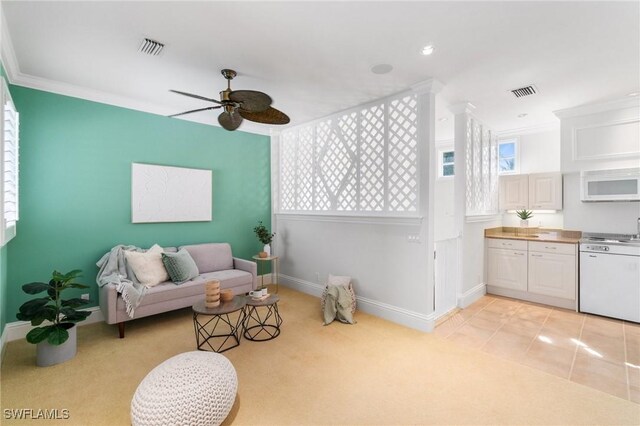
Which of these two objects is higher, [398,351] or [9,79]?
[9,79]

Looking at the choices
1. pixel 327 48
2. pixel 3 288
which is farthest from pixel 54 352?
pixel 327 48

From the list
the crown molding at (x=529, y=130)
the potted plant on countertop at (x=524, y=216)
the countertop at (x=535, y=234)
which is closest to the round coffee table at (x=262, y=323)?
the countertop at (x=535, y=234)

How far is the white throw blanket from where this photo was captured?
9.36 feet

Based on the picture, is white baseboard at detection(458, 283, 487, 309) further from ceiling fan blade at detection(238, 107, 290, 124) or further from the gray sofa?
ceiling fan blade at detection(238, 107, 290, 124)

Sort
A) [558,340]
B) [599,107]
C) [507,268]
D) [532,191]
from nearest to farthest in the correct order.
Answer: [558,340] → [599,107] → [507,268] → [532,191]

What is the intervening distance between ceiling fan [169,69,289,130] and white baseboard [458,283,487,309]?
3102 mm

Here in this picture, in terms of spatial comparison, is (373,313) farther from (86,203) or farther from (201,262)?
(86,203)

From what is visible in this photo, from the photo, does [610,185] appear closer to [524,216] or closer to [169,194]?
[524,216]

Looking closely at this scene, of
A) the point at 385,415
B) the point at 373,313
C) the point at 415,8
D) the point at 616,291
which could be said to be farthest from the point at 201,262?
the point at 616,291

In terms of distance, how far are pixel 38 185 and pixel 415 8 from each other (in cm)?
381

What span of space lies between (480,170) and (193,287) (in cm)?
415

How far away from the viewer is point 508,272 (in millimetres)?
4168

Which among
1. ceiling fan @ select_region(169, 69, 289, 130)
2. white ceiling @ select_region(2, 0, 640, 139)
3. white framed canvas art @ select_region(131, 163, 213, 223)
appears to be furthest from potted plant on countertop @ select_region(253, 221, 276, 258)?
ceiling fan @ select_region(169, 69, 289, 130)

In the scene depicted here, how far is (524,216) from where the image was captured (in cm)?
456
